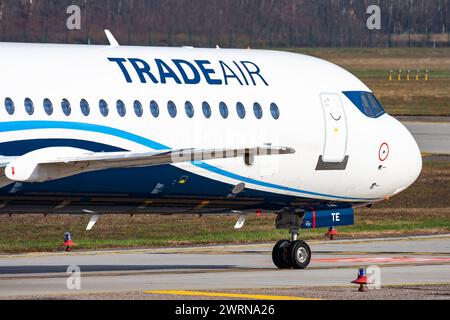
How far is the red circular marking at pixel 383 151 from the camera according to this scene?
35.6 m

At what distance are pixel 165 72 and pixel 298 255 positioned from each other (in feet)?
19.4

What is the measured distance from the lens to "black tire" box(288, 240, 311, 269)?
35094 mm

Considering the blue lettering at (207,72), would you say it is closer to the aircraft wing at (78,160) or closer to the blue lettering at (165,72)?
the blue lettering at (165,72)

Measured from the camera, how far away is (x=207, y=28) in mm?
78625

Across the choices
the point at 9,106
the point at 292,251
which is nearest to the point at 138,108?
the point at 9,106

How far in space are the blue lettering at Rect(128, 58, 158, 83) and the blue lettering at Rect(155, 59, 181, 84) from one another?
0.81ft

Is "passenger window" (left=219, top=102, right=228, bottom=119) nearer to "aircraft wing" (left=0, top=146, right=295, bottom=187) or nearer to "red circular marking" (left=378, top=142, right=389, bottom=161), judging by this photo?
"aircraft wing" (left=0, top=146, right=295, bottom=187)

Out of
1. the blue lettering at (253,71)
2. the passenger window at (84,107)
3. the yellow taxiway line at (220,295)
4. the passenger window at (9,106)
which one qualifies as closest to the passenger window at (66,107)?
the passenger window at (84,107)

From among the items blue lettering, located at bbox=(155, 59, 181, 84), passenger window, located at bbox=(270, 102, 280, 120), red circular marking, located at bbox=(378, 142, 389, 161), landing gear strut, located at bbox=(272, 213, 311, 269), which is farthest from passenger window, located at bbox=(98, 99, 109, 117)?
red circular marking, located at bbox=(378, 142, 389, 161)

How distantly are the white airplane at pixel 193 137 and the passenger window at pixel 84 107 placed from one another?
0.03 meters
